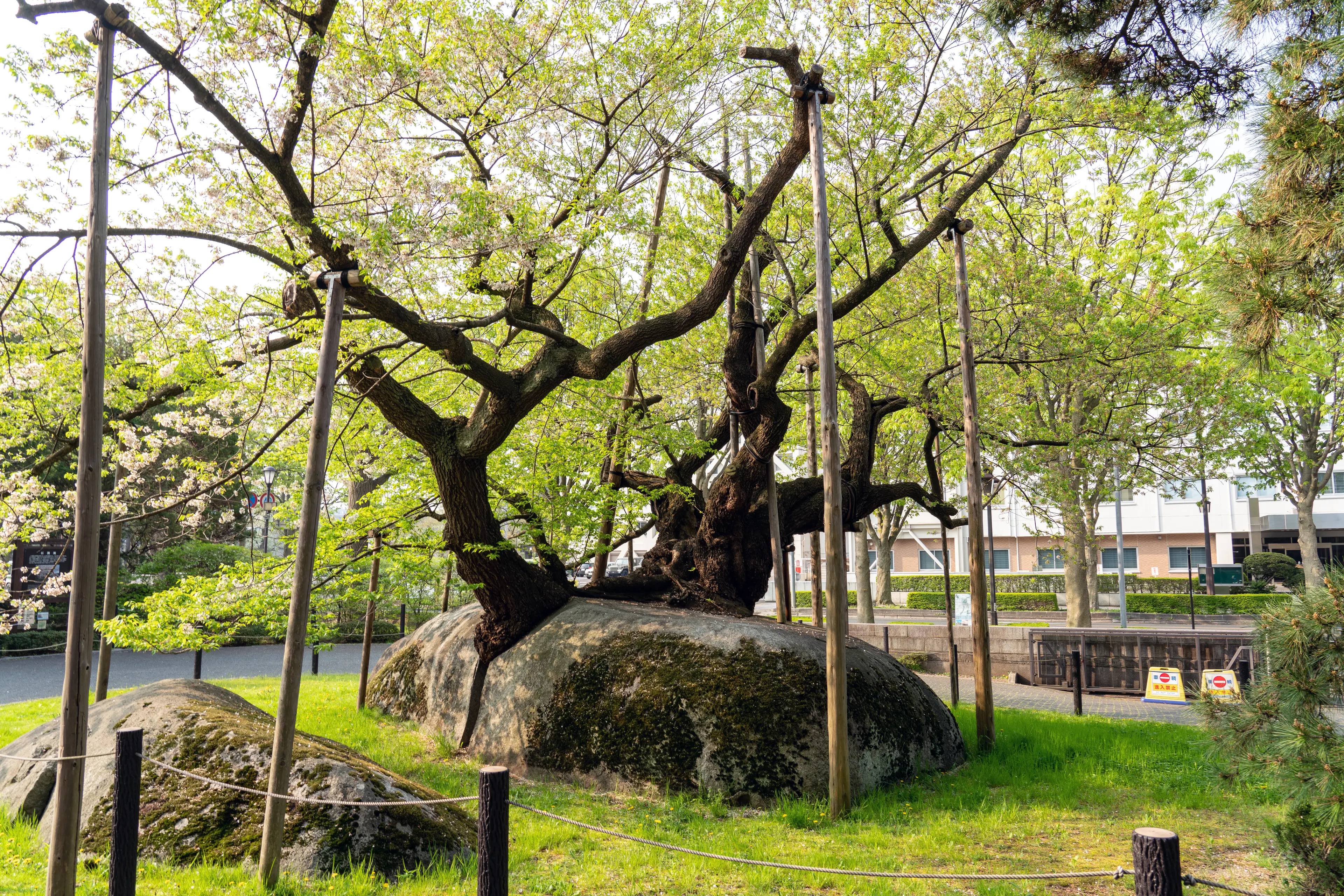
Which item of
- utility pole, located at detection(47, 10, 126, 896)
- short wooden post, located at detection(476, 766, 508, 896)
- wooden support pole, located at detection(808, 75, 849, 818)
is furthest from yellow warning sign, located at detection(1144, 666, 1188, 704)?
utility pole, located at detection(47, 10, 126, 896)

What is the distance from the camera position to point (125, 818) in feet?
15.1

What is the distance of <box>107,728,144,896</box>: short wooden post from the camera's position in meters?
4.58

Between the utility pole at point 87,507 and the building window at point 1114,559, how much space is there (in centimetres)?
4444

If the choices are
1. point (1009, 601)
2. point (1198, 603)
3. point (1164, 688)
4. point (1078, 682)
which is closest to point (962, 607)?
point (1164, 688)

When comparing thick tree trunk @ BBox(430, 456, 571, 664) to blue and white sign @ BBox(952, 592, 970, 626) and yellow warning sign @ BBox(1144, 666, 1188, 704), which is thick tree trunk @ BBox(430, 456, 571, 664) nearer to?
blue and white sign @ BBox(952, 592, 970, 626)

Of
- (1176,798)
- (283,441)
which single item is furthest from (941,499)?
(283,441)

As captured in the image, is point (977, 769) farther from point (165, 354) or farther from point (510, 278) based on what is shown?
point (165, 354)

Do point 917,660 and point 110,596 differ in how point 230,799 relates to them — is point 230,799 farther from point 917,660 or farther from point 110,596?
point 917,660

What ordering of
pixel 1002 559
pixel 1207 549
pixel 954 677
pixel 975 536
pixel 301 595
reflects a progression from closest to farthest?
1. pixel 301 595
2. pixel 975 536
3. pixel 954 677
4. pixel 1207 549
5. pixel 1002 559

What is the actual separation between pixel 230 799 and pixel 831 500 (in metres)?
5.42

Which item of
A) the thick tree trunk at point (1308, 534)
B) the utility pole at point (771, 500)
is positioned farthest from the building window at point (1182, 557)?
the utility pole at point (771, 500)

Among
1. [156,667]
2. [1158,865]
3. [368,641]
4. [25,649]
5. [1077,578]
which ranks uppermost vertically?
[1077,578]

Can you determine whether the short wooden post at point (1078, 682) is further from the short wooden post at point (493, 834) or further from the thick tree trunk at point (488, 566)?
the short wooden post at point (493, 834)

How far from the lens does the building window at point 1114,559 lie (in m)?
43.6
